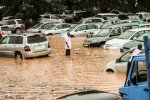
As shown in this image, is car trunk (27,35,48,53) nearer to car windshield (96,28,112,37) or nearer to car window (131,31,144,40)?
car window (131,31,144,40)

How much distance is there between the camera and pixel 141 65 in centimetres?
1015

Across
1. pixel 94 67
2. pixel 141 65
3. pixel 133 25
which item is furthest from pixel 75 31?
pixel 141 65

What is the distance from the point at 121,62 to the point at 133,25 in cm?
1425

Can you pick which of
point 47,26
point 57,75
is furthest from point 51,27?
point 57,75

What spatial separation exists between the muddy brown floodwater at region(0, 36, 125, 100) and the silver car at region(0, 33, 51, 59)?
359mm

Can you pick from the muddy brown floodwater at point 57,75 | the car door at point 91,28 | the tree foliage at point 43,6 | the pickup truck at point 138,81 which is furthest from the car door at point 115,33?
the pickup truck at point 138,81

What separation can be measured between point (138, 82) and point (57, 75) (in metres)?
10.7

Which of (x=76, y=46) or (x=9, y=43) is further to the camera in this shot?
(x=76, y=46)

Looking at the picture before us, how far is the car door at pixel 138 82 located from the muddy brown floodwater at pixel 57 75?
17.8 feet

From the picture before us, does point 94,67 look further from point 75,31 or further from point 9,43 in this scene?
point 75,31

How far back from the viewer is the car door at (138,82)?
9.99 m

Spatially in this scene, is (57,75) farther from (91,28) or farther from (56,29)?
(56,29)

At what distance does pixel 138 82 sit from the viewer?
10156 millimetres

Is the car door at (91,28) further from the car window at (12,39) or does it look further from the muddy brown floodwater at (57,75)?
the car window at (12,39)
